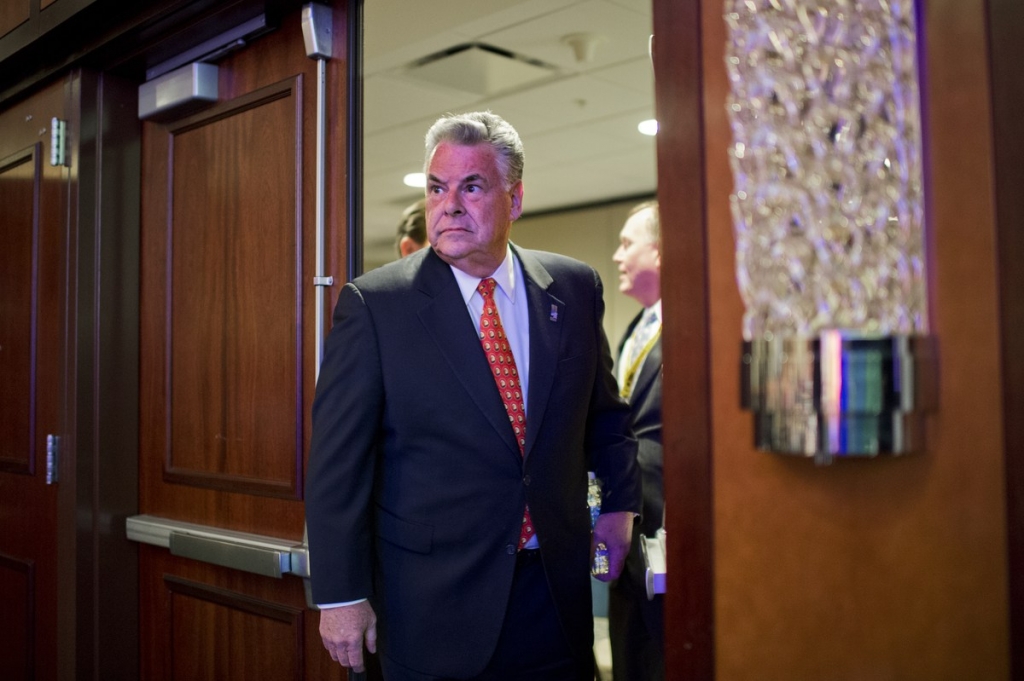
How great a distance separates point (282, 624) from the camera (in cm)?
198

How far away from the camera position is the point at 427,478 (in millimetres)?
1642

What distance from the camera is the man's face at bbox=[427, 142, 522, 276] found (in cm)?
173

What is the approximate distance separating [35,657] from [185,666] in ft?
2.08

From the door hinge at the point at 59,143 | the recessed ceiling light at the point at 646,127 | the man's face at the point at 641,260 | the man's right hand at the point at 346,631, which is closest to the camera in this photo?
the man's right hand at the point at 346,631

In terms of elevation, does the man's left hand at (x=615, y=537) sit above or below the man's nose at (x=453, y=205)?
below

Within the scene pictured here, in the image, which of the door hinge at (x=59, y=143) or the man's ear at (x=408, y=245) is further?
the man's ear at (x=408, y=245)

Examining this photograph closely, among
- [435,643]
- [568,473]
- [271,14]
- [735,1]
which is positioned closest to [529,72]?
[271,14]

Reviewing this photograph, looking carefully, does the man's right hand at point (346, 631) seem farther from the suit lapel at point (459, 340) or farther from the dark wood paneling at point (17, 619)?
the dark wood paneling at point (17, 619)

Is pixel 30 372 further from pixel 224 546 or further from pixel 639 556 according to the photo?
pixel 639 556

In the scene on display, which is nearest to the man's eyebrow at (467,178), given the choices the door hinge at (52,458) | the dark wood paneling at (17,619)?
the door hinge at (52,458)

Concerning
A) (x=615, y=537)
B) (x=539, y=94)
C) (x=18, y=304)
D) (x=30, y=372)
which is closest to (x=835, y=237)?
(x=615, y=537)

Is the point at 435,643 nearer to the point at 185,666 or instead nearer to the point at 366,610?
the point at 366,610

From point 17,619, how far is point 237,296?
1.36 metres

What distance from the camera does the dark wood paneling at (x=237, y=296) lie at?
6.45 ft
